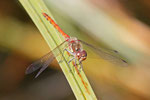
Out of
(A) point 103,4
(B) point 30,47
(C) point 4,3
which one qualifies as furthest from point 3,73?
(A) point 103,4

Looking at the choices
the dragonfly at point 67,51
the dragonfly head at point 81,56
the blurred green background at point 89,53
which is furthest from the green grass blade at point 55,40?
the blurred green background at point 89,53

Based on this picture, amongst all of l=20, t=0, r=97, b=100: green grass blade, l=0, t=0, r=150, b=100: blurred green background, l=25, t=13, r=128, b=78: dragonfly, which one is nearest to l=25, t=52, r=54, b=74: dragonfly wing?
l=25, t=13, r=128, b=78: dragonfly

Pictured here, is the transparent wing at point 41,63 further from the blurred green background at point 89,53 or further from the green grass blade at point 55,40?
the blurred green background at point 89,53

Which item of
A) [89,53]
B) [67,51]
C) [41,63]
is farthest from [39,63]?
[89,53]

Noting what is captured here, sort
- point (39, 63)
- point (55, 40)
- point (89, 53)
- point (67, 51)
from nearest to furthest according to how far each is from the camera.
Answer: point (55, 40) < point (67, 51) < point (39, 63) < point (89, 53)

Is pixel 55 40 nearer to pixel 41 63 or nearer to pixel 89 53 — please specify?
pixel 41 63

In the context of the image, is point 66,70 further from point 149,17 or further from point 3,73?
point 149,17

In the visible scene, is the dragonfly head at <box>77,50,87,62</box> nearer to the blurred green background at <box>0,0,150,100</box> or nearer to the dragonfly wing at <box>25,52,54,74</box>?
the dragonfly wing at <box>25,52,54,74</box>
